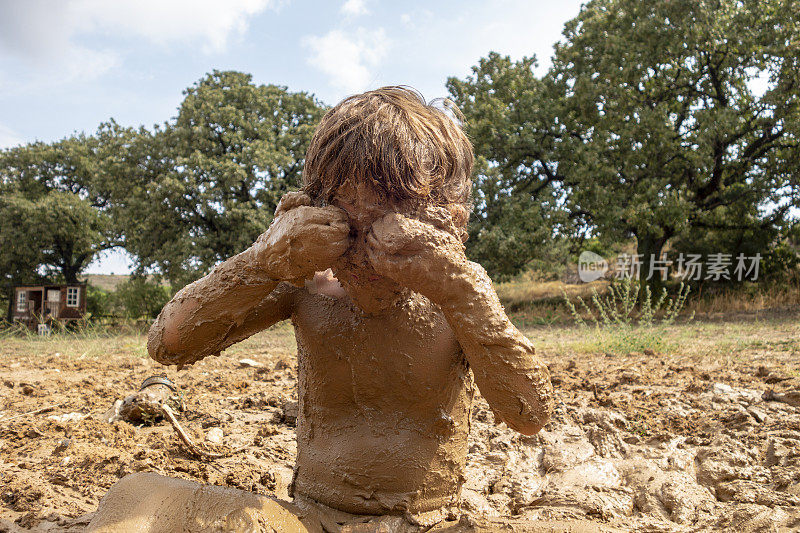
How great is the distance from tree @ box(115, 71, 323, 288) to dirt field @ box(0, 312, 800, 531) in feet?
31.4

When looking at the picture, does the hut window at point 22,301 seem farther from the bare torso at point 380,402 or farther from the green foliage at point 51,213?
the bare torso at point 380,402

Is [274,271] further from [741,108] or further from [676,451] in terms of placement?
[741,108]

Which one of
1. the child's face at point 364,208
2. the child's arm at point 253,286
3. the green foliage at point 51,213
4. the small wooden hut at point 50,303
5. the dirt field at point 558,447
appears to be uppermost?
the green foliage at point 51,213

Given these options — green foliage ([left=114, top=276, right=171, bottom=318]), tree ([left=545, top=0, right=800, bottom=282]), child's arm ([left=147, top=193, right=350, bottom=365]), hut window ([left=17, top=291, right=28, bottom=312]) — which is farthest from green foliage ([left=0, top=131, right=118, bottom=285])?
child's arm ([left=147, top=193, right=350, bottom=365])

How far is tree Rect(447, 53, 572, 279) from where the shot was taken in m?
13.4

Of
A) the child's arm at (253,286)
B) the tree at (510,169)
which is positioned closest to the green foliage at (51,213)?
the tree at (510,169)

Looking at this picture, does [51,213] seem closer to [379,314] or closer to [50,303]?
[50,303]

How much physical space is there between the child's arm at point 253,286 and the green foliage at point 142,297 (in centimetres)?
1621

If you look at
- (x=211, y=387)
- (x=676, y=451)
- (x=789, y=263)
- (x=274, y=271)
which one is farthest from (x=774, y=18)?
(x=274, y=271)

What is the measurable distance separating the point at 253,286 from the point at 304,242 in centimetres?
34

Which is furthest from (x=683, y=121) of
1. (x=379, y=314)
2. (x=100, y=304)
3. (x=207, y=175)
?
(x=100, y=304)

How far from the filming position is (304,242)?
152cm

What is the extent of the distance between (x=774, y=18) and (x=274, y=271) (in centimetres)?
1479

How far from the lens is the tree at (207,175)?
570 inches
